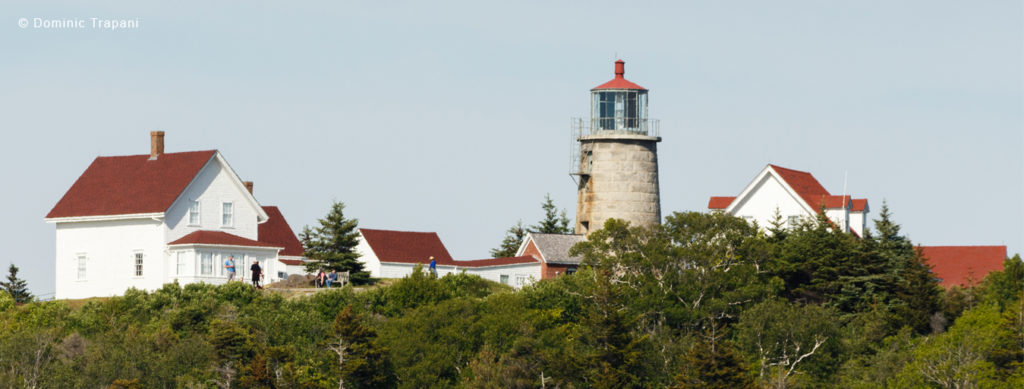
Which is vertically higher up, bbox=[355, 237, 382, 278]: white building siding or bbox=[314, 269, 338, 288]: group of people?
bbox=[355, 237, 382, 278]: white building siding

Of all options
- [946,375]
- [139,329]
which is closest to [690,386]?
[946,375]

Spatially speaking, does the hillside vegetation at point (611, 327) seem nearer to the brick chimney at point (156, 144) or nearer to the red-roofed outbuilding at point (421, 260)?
the red-roofed outbuilding at point (421, 260)

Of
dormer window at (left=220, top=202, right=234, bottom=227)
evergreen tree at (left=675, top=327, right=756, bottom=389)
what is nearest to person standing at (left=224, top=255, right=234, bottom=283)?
dormer window at (left=220, top=202, right=234, bottom=227)

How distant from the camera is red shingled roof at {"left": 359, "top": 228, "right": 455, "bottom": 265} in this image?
86375 millimetres

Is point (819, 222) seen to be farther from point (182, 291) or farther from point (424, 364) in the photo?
point (182, 291)

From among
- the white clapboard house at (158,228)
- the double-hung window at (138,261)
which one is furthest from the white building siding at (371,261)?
the double-hung window at (138,261)

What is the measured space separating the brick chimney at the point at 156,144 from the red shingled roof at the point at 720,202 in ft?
77.8

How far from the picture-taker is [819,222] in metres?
75.6

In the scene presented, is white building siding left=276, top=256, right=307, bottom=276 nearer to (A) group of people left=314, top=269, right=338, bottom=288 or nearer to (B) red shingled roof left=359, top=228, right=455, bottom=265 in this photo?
(B) red shingled roof left=359, top=228, right=455, bottom=265

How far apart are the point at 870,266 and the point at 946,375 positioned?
8275 mm

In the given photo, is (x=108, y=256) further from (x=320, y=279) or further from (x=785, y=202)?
(x=785, y=202)

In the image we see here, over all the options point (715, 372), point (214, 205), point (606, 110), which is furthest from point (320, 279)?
point (715, 372)

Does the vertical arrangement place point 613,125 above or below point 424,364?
above

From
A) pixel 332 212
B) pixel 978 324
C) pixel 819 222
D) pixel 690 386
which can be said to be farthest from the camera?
pixel 332 212
